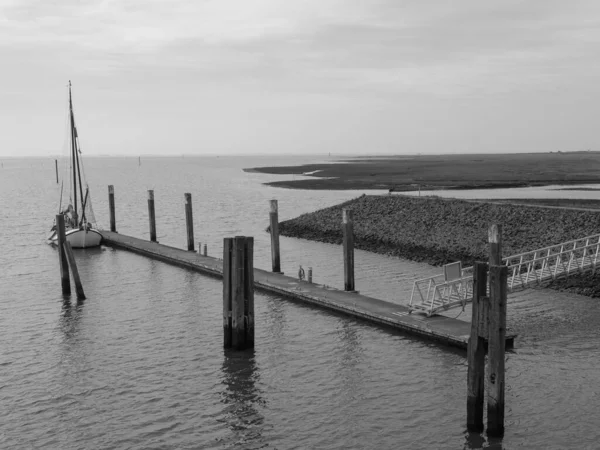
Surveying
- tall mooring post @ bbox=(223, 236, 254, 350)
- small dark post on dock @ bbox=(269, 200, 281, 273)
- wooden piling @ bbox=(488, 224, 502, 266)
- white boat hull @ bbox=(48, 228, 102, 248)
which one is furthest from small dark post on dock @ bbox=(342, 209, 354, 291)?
white boat hull @ bbox=(48, 228, 102, 248)

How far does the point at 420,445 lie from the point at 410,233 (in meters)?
27.3

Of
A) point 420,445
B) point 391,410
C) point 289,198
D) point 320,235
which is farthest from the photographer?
point 289,198

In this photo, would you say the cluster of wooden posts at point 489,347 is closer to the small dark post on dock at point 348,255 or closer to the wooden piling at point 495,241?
the wooden piling at point 495,241

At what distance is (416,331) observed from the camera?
22156 mm

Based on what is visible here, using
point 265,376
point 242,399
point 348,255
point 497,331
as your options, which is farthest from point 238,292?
point 497,331

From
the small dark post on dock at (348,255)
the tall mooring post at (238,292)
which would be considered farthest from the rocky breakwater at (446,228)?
the tall mooring post at (238,292)

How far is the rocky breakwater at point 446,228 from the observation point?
35125 millimetres

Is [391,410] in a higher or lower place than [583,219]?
lower

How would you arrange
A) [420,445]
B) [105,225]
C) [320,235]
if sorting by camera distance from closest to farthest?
[420,445] → [320,235] → [105,225]

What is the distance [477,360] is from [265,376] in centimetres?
673

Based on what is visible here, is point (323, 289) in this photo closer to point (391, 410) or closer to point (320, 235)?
point (391, 410)

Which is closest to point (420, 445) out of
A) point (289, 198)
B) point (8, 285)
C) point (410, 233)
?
point (8, 285)

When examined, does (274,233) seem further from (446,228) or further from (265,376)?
(265,376)

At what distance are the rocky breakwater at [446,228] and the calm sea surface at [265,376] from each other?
627cm
